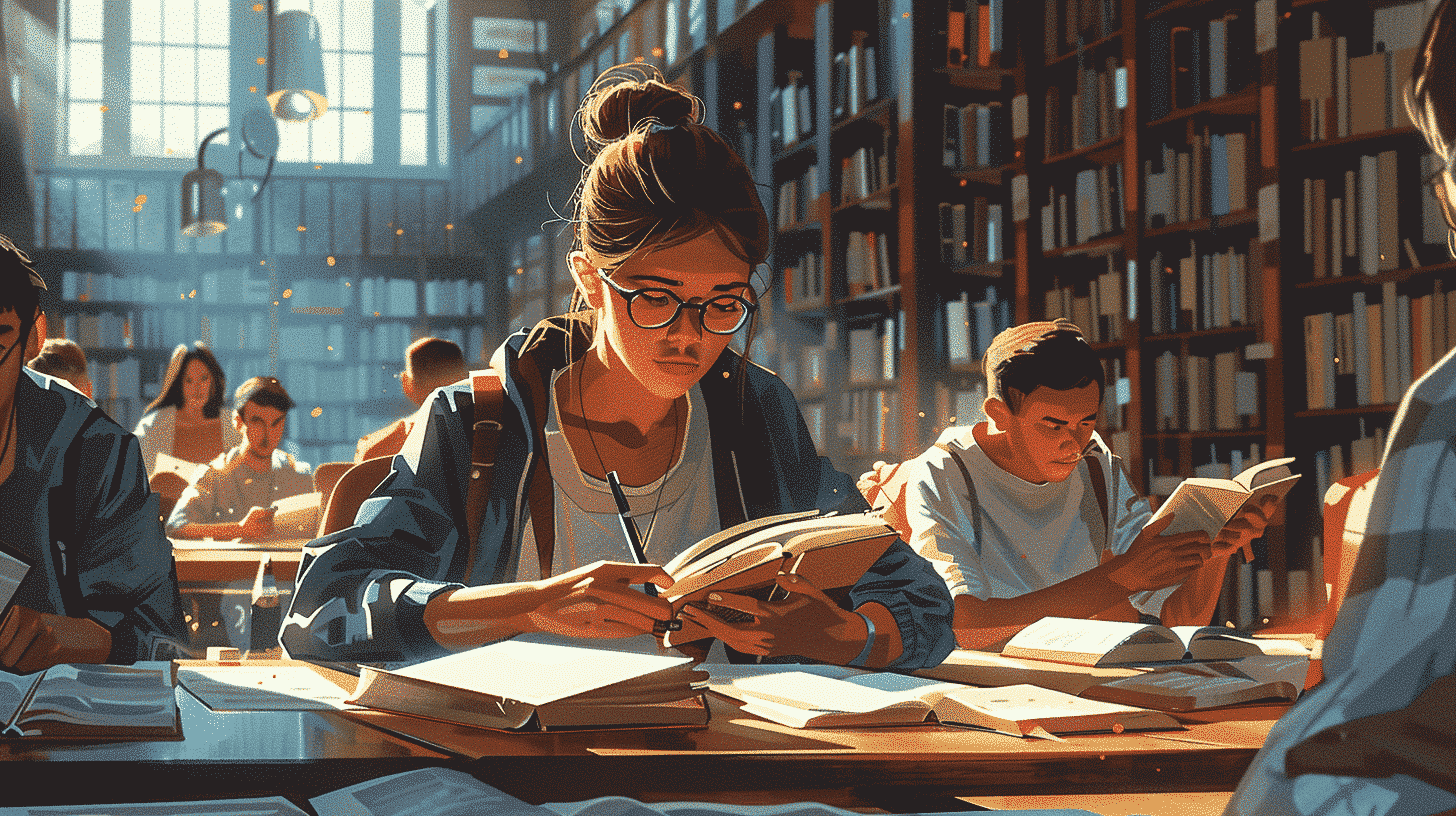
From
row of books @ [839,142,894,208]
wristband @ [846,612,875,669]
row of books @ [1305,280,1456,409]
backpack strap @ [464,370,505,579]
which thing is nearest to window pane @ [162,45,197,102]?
row of books @ [839,142,894,208]

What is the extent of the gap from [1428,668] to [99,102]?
9.83 m

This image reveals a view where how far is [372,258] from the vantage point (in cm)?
876

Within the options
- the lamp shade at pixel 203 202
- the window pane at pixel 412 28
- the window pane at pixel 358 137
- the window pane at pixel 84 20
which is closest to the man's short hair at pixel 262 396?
the lamp shade at pixel 203 202

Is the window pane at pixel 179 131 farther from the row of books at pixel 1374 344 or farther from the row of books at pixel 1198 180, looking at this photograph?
the row of books at pixel 1374 344

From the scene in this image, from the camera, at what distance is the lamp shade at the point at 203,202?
5.53 metres

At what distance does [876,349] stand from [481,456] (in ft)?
13.2

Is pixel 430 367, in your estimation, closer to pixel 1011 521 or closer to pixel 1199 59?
pixel 1011 521

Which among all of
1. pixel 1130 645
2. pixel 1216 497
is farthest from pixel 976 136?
pixel 1130 645

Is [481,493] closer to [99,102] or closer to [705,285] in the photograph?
[705,285]

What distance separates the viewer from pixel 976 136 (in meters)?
4.86


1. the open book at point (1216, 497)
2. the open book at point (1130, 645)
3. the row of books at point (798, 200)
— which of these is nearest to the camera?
the open book at point (1130, 645)

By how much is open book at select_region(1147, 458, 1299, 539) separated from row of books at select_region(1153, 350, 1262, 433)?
218 centimetres

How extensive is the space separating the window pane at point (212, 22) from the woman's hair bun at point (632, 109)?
850cm

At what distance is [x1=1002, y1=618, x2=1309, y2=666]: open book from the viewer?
1240mm
